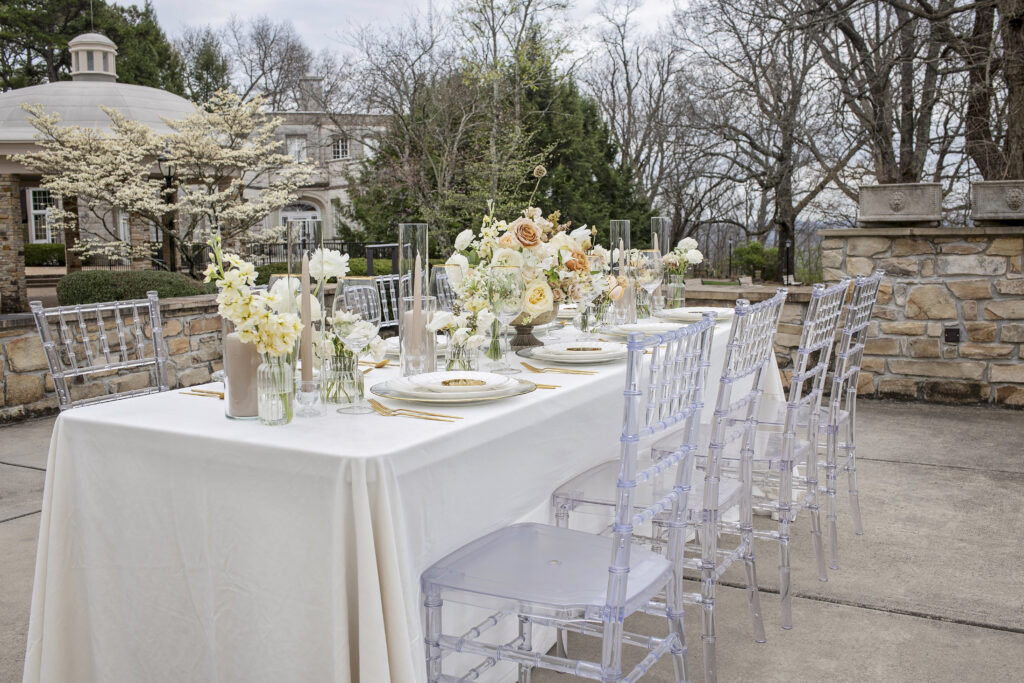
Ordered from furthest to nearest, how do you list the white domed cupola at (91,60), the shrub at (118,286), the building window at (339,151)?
the building window at (339,151) < the white domed cupola at (91,60) < the shrub at (118,286)

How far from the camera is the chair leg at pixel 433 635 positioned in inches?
70.6

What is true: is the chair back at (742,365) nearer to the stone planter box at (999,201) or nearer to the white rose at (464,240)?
the white rose at (464,240)

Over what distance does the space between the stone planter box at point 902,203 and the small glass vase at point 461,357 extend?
13.4ft

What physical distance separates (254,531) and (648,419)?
81 centimetres

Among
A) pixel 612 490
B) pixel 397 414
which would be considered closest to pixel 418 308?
pixel 397 414

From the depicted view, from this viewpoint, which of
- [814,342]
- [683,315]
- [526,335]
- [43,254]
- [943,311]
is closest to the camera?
[814,342]

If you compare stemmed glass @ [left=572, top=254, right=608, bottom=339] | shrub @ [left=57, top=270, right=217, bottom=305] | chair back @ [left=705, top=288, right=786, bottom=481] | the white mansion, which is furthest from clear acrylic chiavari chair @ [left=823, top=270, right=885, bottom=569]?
shrub @ [left=57, top=270, right=217, bottom=305]

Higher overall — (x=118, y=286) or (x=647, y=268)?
(x=647, y=268)

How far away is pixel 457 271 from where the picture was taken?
248cm

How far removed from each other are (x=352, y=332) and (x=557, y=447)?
0.61 m

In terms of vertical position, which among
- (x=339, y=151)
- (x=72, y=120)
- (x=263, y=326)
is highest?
(x=339, y=151)

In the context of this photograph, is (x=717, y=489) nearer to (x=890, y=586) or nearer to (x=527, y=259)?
(x=527, y=259)

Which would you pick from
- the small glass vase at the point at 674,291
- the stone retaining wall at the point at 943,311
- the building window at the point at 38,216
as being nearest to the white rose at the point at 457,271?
the small glass vase at the point at 674,291

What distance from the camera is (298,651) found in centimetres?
161
